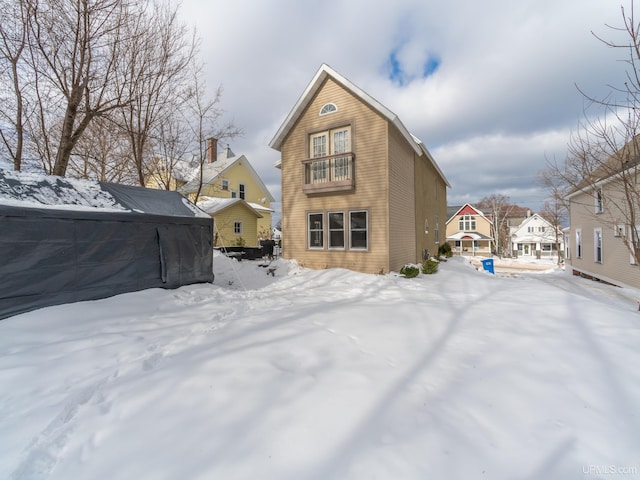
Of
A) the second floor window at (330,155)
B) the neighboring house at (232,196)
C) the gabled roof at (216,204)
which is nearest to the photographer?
the second floor window at (330,155)

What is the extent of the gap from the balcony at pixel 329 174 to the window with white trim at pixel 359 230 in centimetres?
108

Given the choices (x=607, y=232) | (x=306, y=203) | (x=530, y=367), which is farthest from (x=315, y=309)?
(x=607, y=232)

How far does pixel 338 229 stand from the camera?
36.6 feet

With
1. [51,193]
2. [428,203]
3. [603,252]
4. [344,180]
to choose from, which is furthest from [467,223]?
[51,193]

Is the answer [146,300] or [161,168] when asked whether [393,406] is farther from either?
[161,168]

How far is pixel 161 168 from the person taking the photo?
13664mm

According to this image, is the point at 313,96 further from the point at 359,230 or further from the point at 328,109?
the point at 359,230

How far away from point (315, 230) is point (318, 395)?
360 inches

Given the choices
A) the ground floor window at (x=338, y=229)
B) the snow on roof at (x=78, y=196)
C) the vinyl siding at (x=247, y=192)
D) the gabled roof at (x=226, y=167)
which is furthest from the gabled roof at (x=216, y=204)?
the snow on roof at (x=78, y=196)

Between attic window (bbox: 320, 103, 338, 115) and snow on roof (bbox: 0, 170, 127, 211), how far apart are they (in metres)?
8.16

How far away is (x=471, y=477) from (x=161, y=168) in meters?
15.4

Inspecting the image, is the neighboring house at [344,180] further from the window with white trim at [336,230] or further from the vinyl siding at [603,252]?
the vinyl siding at [603,252]

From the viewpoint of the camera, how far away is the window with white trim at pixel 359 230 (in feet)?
34.9

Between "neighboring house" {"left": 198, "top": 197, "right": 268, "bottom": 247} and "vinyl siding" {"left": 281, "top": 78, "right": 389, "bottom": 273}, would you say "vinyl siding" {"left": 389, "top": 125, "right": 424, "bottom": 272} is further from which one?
"neighboring house" {"left": 198, "top": 197, "right": 268, "bottom": 247}
